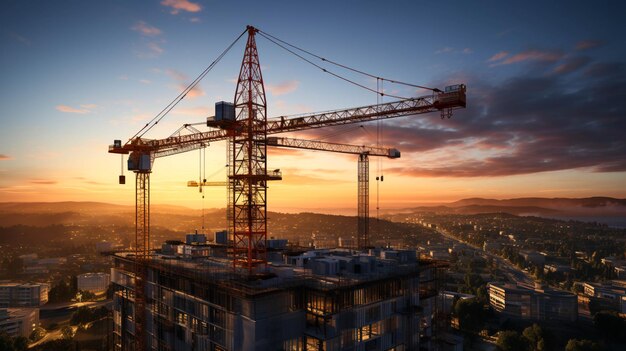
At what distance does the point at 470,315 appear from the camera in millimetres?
103000

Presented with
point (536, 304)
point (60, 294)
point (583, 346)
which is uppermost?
point (583, 346)

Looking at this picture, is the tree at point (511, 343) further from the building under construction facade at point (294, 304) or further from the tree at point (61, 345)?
the tree at point (61, 345)

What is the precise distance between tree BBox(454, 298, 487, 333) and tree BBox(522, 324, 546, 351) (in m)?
14.9

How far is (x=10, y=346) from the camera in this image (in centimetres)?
7162

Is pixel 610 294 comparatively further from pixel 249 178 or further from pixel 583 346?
pixel 249 178

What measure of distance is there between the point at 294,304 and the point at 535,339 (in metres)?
77.9

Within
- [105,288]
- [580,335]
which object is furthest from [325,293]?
[105,288]

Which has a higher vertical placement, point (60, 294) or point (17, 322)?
point (17, 322)

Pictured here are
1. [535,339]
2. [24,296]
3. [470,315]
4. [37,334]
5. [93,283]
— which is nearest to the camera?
[535,339]

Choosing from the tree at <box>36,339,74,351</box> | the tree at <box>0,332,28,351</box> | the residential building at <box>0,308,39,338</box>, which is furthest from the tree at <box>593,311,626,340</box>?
the residential building at <box>0,308,39,338</box>

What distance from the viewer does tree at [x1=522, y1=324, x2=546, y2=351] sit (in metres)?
84.9

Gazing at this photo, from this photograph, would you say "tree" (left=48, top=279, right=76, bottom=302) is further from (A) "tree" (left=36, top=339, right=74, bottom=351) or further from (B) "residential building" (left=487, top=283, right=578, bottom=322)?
(B) "residential building" (left=487, top=283, right=578, bottom=322)

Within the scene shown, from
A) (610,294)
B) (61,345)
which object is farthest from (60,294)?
(610,294)

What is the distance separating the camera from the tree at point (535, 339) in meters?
84.9
